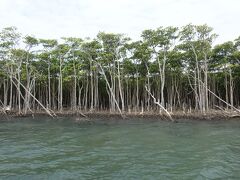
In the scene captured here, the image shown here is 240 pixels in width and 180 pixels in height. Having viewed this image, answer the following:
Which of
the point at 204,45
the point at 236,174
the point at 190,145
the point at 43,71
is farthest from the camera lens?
the point at 43,71

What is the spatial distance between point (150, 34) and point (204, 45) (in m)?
5.89

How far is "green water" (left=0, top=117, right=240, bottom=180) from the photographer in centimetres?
912

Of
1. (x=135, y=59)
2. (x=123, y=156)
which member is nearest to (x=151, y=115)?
(x=135, y=59)

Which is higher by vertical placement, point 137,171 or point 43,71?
point 43,71

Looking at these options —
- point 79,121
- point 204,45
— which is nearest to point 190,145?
point 79,121

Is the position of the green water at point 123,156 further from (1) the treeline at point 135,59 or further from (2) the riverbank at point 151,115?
(1) the treeline at point 135,59

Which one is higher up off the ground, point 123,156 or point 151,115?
point 151,115

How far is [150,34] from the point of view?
30734mm

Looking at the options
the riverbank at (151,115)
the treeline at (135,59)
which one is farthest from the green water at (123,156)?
the treeline at (135,59)

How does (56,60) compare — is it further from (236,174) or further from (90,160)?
(236,174)

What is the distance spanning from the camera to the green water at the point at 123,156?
912 centimetres

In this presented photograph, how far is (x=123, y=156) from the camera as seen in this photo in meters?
11.7

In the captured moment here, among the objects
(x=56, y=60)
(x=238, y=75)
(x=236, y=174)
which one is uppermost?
(x=56, y=60)

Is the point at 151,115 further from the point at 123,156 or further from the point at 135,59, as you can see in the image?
the point at 123,156
